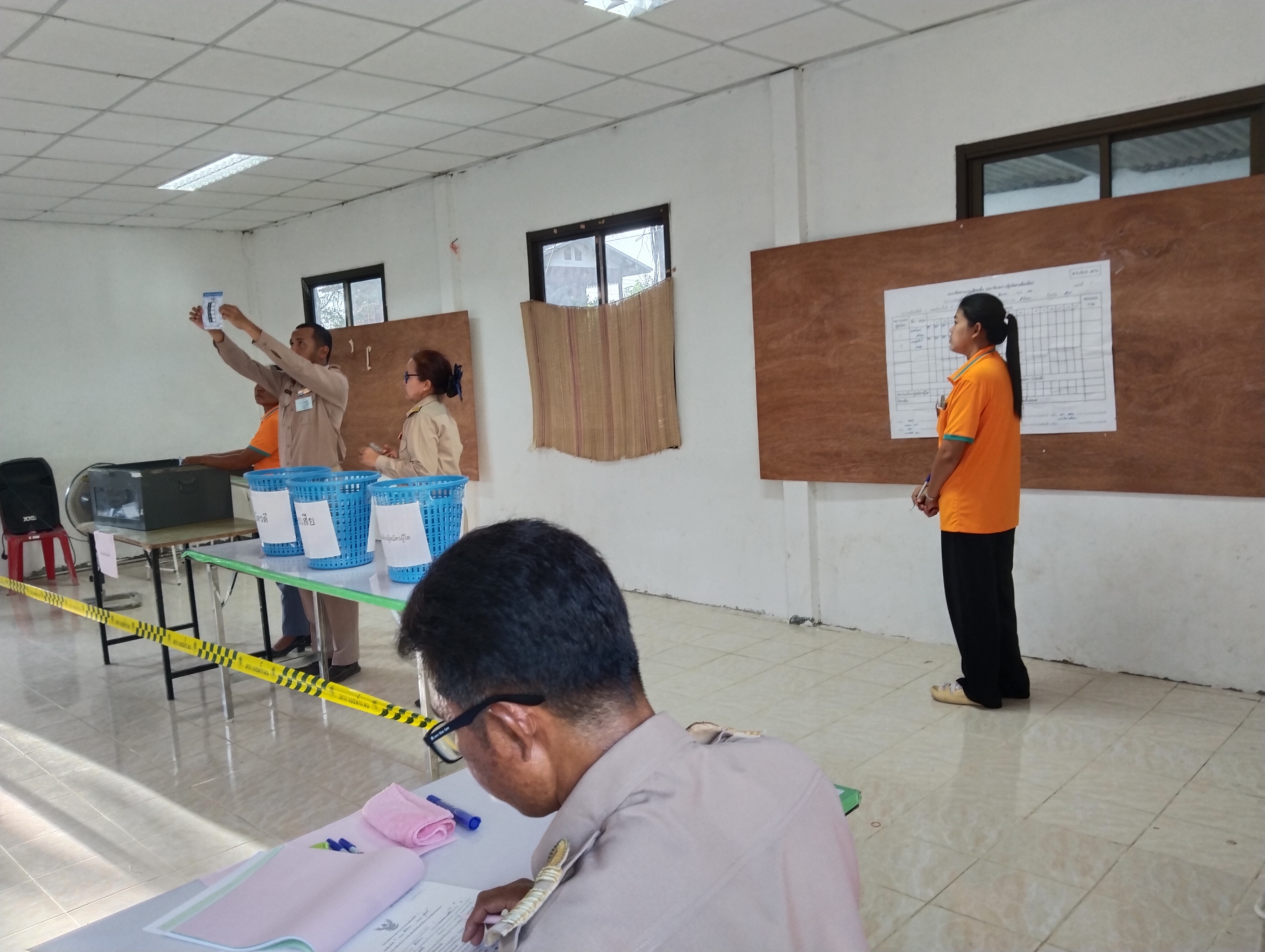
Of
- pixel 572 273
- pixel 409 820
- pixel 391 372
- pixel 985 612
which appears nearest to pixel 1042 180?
pixel 985 612

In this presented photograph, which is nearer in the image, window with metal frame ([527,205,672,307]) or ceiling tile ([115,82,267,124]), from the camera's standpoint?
ceiling tile ([115,82,267,124])

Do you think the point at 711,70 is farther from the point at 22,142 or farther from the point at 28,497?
the point at 28,497

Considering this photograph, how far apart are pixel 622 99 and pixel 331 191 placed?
9.31 ft

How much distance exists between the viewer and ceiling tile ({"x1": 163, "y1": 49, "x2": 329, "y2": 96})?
4.02 meters

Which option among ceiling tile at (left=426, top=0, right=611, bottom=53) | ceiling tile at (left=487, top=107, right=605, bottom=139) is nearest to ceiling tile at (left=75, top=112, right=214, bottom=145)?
ceiling tile at (left=487, top=107, right=605, bottom=139)

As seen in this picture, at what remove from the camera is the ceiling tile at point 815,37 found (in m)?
3.96

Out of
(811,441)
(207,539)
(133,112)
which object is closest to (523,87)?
(133,112)

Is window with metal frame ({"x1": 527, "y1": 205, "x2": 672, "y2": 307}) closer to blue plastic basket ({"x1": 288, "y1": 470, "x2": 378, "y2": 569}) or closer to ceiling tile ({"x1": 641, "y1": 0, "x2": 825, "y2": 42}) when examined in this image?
ceiling tile ({"x1": 641, "y1": 0, "x2": 825, "y2": 42})

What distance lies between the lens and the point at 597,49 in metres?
4.17

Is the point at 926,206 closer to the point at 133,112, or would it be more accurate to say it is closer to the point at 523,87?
the point at 523,87

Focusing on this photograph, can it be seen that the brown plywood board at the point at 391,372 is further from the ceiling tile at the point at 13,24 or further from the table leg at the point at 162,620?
the ceiling tile at the point at 13,24

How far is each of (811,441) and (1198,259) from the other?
1.81 m

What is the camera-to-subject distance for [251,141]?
5.37 m

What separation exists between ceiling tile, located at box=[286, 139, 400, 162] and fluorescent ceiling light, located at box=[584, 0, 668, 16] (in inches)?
91.2
